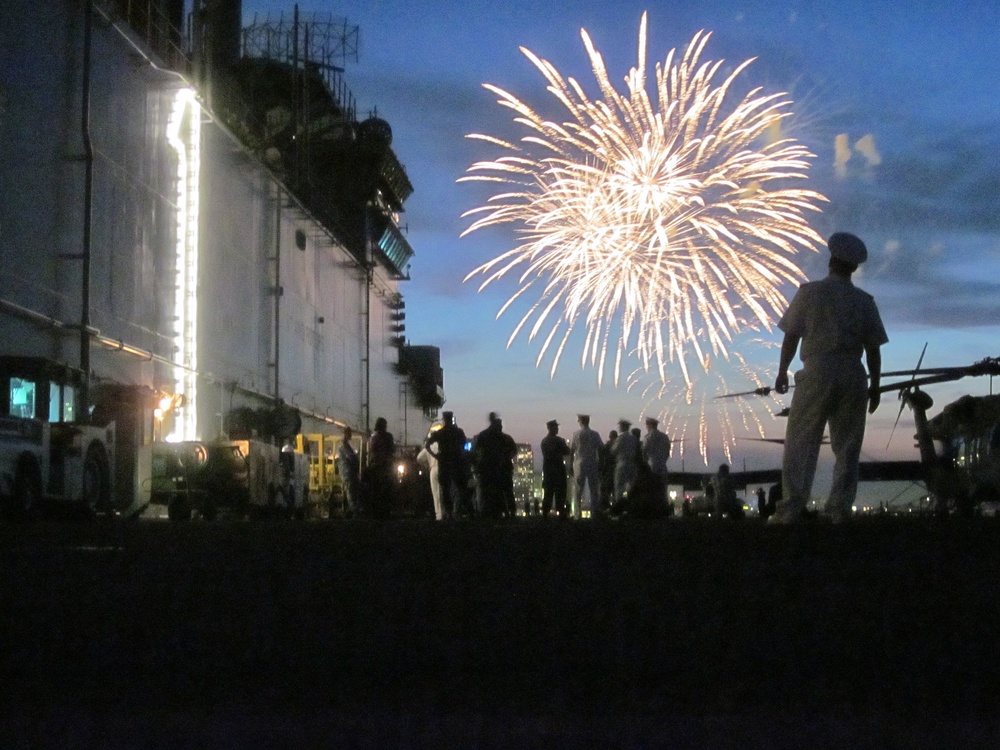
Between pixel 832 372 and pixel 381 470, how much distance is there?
1274 centimetres

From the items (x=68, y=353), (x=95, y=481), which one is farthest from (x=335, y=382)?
(x=95, y=481)

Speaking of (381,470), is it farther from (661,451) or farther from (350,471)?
(350,471)

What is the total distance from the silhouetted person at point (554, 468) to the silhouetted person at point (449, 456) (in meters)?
1.29

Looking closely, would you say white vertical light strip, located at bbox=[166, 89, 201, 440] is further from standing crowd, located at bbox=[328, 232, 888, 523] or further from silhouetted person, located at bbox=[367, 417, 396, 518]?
silhouetted person, located at bbox=[367, 417, 396, 518]

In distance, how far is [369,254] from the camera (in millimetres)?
69000

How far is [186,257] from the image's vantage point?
123 feet

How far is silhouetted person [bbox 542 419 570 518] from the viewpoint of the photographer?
857 inches

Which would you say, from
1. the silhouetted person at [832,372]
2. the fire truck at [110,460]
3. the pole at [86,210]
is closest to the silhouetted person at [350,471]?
the fire truck at [110,460]

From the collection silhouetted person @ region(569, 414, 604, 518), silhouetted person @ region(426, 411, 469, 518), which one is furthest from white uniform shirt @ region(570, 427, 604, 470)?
silhouetted person @ region(426, 411, 469, 518)

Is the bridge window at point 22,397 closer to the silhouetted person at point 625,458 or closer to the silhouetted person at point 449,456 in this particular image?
the silhouetted person at point 449,456

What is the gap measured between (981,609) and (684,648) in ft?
4.71

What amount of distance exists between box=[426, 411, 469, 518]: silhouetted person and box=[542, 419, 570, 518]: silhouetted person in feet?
4.24

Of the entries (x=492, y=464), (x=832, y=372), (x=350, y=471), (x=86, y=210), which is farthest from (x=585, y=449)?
(x=86, y=210)

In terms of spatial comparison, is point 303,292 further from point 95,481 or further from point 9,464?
point 9,464
